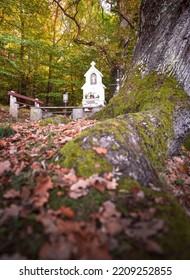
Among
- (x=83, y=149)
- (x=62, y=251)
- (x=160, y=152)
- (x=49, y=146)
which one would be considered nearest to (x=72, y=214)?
(x=62, y=251)

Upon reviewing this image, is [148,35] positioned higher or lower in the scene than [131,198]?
higher

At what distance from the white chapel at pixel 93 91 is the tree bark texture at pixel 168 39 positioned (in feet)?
26.4

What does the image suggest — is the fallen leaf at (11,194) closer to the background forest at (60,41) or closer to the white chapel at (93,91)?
the background forest at (60,41)

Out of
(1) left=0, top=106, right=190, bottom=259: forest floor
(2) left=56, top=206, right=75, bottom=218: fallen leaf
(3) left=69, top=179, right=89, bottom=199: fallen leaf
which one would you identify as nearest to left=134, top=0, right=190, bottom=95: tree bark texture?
(1) left=0, top=106, right=190, bottom=259: forest floor

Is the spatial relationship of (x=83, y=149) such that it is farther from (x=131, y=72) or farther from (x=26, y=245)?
(x=131, y=72)

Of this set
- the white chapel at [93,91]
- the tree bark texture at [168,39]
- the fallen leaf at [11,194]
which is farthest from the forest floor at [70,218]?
the white chapel at [93,91]

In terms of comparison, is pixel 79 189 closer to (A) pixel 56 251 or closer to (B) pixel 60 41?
(A) pixel 56 251

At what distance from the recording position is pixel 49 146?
2.98 metres

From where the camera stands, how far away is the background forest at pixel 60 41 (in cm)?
976

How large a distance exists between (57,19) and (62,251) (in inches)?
796

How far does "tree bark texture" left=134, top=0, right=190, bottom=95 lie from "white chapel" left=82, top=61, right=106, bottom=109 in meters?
8.05

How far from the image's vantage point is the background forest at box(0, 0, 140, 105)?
9758 mm

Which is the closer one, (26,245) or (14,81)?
(26,245)

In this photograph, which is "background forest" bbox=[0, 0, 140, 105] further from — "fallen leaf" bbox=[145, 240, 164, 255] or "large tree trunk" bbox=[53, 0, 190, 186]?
"fallen leaf" bbox=[145, 240, 164, 255]
